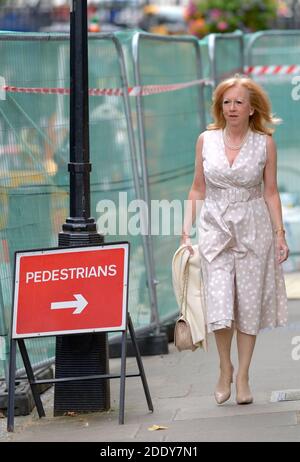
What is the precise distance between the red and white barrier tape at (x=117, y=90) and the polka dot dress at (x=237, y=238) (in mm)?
1417

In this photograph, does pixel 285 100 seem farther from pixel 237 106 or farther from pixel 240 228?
pixel 240 228

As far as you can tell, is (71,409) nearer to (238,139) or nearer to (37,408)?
(37,408)

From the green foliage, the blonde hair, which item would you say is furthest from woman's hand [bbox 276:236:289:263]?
the green foliage

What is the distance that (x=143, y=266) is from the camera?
895 centimetres

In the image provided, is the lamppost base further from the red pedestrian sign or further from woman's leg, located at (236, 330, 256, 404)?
woman's leg, located at (236, 330, 256, 404)

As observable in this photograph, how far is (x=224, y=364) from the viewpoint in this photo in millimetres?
6691

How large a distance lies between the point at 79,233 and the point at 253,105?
1.25 meters

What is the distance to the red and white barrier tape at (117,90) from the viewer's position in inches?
291

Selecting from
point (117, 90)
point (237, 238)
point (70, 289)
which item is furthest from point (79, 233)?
point (117, 90)

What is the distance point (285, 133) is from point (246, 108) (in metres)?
5.81

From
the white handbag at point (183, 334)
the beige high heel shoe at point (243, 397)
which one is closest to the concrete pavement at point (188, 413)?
the beige high heel shoe at point (243, 397)

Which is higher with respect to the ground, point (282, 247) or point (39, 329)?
point (282, 247)
